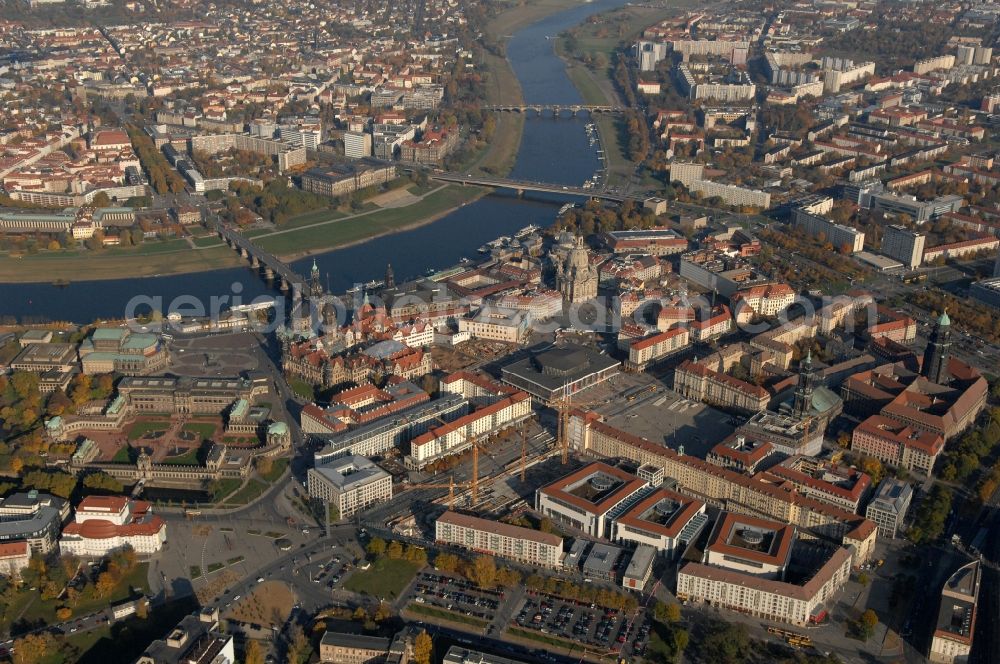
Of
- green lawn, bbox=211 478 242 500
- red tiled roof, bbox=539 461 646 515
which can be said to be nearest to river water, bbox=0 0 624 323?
green lawn, bbox=211 478 242 500

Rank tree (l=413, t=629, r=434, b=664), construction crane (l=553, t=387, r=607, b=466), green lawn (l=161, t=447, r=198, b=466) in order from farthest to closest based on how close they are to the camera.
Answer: construction crane (l=553, t=387, r=607, b=466)
green lawn (l=161, t=447, r=198, b=466)
tree (l=413, t=629, r=434, b=664)

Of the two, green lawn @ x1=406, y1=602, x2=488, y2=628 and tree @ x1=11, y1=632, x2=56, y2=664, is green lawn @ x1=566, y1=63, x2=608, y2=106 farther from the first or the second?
tree @ x1=11, y1=632, x2=56, y2=664

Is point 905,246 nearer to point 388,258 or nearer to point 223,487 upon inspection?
point 388,258

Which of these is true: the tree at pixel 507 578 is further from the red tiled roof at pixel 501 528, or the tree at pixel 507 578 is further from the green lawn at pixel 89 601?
the green lawn at pixel 89 601

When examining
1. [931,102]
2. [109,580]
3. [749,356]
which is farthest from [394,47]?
[109,580]

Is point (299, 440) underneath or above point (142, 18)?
underneath

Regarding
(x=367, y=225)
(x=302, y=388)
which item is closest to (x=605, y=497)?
(x=302, y=388)

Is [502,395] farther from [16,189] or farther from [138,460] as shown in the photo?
[16,189]
